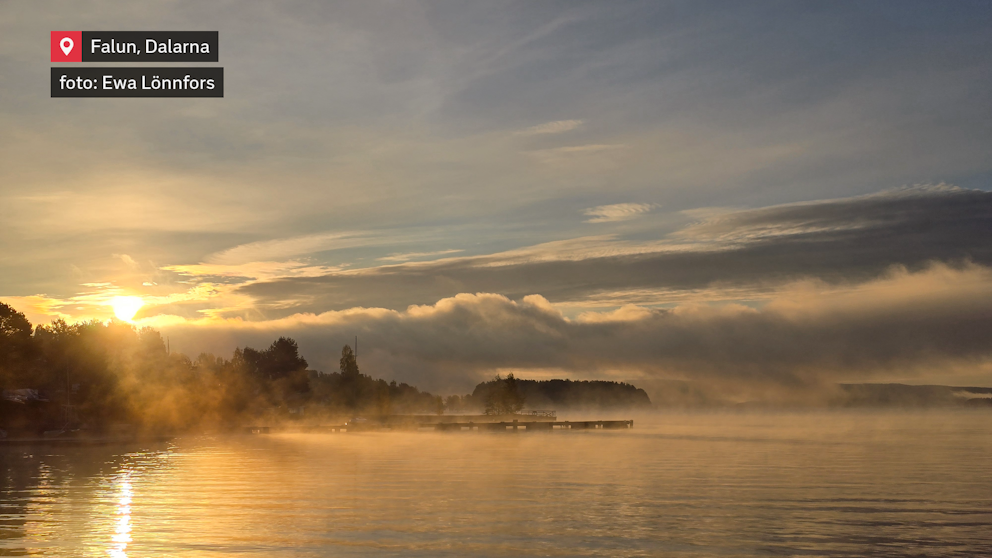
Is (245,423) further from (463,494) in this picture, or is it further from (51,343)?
(463,494)

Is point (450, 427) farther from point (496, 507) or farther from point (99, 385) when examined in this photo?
point (496, 507)

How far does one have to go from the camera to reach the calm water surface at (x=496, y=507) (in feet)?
91.8

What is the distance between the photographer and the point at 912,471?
56.5 m

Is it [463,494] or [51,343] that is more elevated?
[51,343]

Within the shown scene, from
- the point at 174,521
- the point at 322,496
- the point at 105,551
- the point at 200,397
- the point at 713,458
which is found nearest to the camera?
the point at 105,551

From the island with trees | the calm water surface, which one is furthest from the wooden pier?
the calm water surface

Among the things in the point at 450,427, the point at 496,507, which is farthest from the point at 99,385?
the point at 496,507

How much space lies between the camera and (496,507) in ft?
123

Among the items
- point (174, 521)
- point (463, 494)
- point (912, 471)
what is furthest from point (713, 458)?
point (174, 521)

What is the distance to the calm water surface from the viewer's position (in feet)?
91.8

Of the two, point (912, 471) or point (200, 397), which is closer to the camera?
point (912, 471)

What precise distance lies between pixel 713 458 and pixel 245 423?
122 m

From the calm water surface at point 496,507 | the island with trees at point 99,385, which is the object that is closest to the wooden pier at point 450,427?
the island with trees at point 99,385

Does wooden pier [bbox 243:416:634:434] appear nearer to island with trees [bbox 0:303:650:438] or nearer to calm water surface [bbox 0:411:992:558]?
island with trees [bbox 0:303:650:438]
